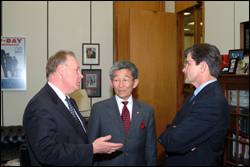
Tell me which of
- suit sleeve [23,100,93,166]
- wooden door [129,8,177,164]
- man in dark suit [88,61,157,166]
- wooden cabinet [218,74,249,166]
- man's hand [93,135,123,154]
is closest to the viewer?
suit sleeve [23,100,93,166]

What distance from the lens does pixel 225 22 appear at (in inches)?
150

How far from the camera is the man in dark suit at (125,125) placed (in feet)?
7.23

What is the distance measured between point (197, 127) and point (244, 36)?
2367 millimetres

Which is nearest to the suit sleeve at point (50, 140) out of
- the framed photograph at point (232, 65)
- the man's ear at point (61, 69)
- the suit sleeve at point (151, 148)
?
the man's ear at point (61, 69)

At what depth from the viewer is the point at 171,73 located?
16.4ft

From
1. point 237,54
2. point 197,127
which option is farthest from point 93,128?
point 237,54

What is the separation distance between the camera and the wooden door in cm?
468

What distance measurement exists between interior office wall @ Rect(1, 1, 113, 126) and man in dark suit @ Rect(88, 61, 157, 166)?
120 inches

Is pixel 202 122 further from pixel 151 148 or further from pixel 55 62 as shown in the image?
pixel 55 62

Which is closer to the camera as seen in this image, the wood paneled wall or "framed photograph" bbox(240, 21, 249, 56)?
"framed photograph" bbox(240, 21, 249, 56)

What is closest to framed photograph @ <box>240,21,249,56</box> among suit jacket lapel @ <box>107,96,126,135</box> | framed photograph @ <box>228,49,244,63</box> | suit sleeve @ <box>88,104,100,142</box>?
framed photograph @ <box>228,49,244,63</box>

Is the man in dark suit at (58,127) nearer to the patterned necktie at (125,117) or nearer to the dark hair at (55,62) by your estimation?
the dark hair at (55,62)

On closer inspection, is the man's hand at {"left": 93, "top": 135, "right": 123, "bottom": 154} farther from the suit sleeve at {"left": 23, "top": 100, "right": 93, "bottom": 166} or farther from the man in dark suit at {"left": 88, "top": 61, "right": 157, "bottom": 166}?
the man in dark suit at {"left": 88, "top": 61, "right": 157, "bottom": 166}

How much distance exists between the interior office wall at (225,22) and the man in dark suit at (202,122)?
6.14 ft
